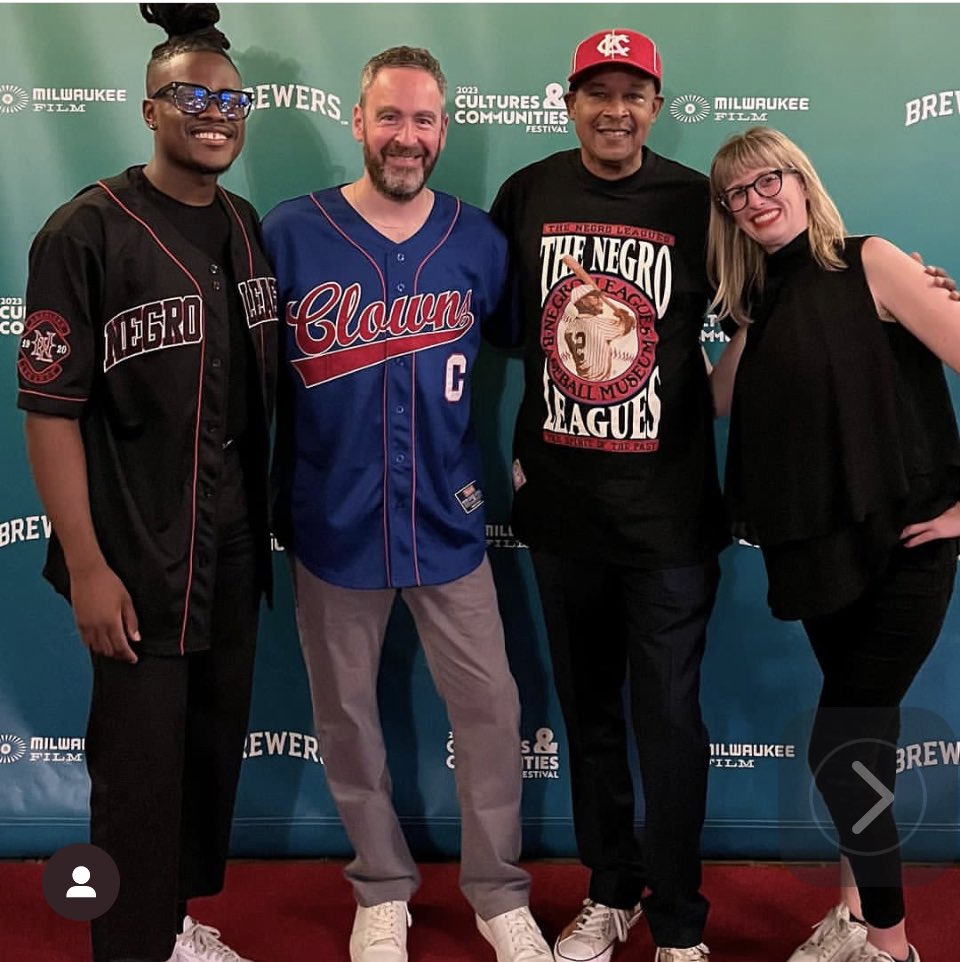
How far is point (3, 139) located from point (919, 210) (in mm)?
2061

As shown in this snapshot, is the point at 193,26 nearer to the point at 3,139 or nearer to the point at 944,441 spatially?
the point at 3,139

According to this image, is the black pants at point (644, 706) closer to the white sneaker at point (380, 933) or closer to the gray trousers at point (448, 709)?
the gray trousers at point (448, 709)

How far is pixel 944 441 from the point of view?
75.6 inches

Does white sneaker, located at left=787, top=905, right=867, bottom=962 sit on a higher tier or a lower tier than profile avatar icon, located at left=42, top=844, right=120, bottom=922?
lower

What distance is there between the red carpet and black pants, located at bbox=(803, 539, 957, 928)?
34 centimetres

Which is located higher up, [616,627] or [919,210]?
[919,210]

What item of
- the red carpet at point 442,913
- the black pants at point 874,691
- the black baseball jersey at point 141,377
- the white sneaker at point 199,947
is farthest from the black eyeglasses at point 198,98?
the red carpet at point 442,913

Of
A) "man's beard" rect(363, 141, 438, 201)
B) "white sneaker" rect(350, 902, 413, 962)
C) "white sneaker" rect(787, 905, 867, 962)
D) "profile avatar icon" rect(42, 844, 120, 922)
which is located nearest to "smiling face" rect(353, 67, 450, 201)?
"man's beard" rect(363, 141, 438, 201)

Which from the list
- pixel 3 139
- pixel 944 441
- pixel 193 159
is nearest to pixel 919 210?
pixel 944 441

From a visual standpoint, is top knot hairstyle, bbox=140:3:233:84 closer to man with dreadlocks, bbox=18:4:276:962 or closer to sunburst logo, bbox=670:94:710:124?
A: man with dreadlocks, bbox=18:4:276:962

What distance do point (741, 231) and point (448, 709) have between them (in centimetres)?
111

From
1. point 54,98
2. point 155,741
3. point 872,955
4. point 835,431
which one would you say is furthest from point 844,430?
point 54,98

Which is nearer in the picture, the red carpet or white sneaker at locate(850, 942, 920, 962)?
white sneaker at locate(850, 942, 920, 962)

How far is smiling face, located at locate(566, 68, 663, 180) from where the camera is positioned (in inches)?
80.9
